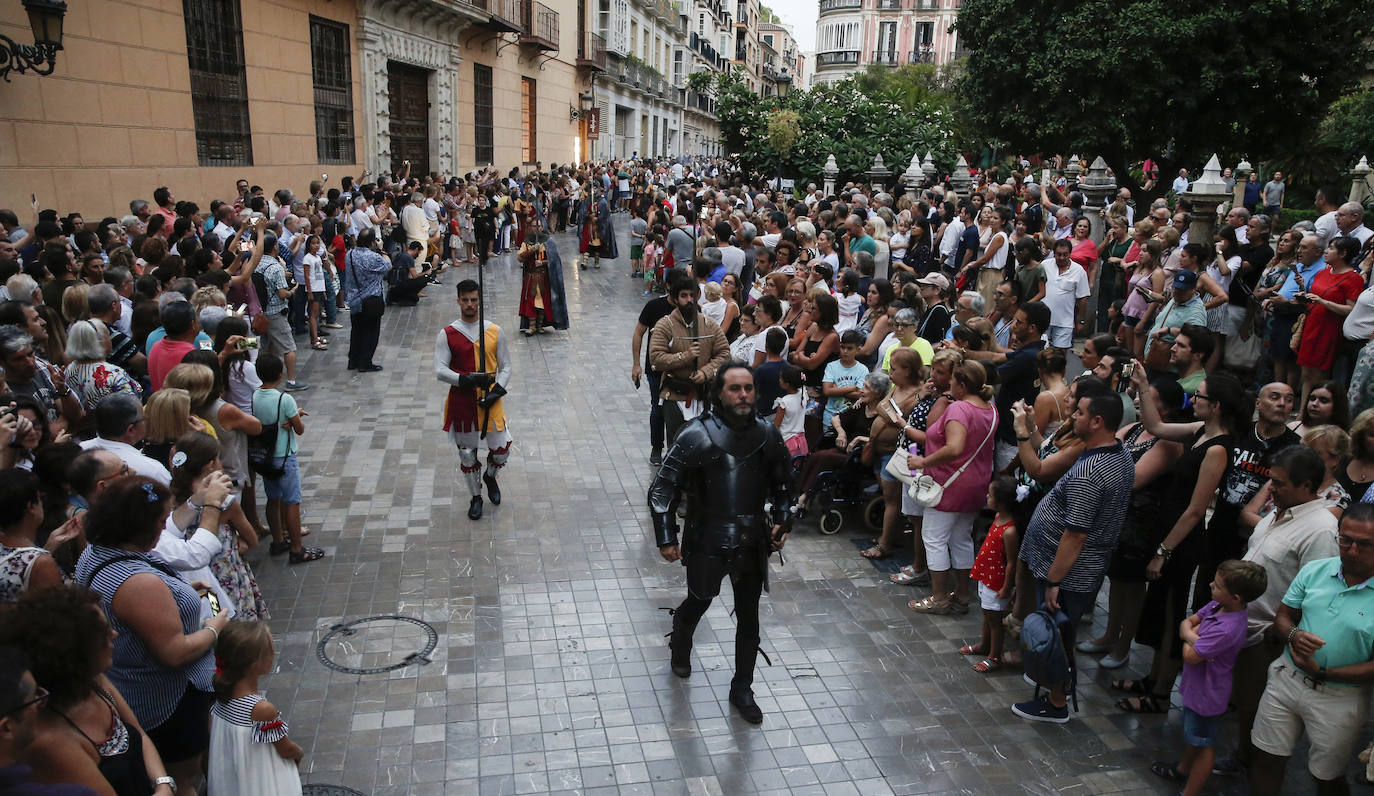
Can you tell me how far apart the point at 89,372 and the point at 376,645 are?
239 cm

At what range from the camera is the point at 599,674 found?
4941 millimetres

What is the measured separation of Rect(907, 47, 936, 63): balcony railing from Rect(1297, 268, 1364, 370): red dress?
189 ft

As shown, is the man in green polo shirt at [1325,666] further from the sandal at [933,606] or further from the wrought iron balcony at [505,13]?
the wrought iron balcony at [505,13]

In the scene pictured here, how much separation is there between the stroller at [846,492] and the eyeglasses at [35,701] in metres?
5.10

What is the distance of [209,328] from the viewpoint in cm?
681

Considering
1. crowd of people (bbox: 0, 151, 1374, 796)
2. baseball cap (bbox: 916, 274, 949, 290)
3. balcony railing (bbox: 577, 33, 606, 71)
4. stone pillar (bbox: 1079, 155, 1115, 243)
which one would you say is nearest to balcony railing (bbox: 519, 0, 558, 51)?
balcony railing (bbox: 577, 33, 606, 71)

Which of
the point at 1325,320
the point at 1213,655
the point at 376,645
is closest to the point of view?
the point at 1213,655

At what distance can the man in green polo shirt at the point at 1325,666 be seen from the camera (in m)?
3.60

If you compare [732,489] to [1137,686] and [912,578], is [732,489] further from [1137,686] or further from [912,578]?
[1137,686]

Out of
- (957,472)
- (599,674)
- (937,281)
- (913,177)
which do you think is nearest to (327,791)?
(599,674)

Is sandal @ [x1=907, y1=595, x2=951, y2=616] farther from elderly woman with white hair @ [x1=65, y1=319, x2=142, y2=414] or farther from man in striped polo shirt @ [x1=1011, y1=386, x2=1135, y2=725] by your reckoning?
elderly woman with white hair @ [x1=65, y1=319, x2=142, y2=414]

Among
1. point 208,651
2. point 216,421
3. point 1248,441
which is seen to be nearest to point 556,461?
point 216,421

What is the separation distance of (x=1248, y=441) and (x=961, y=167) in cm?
1615

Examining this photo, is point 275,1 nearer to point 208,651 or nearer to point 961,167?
point 961,167
